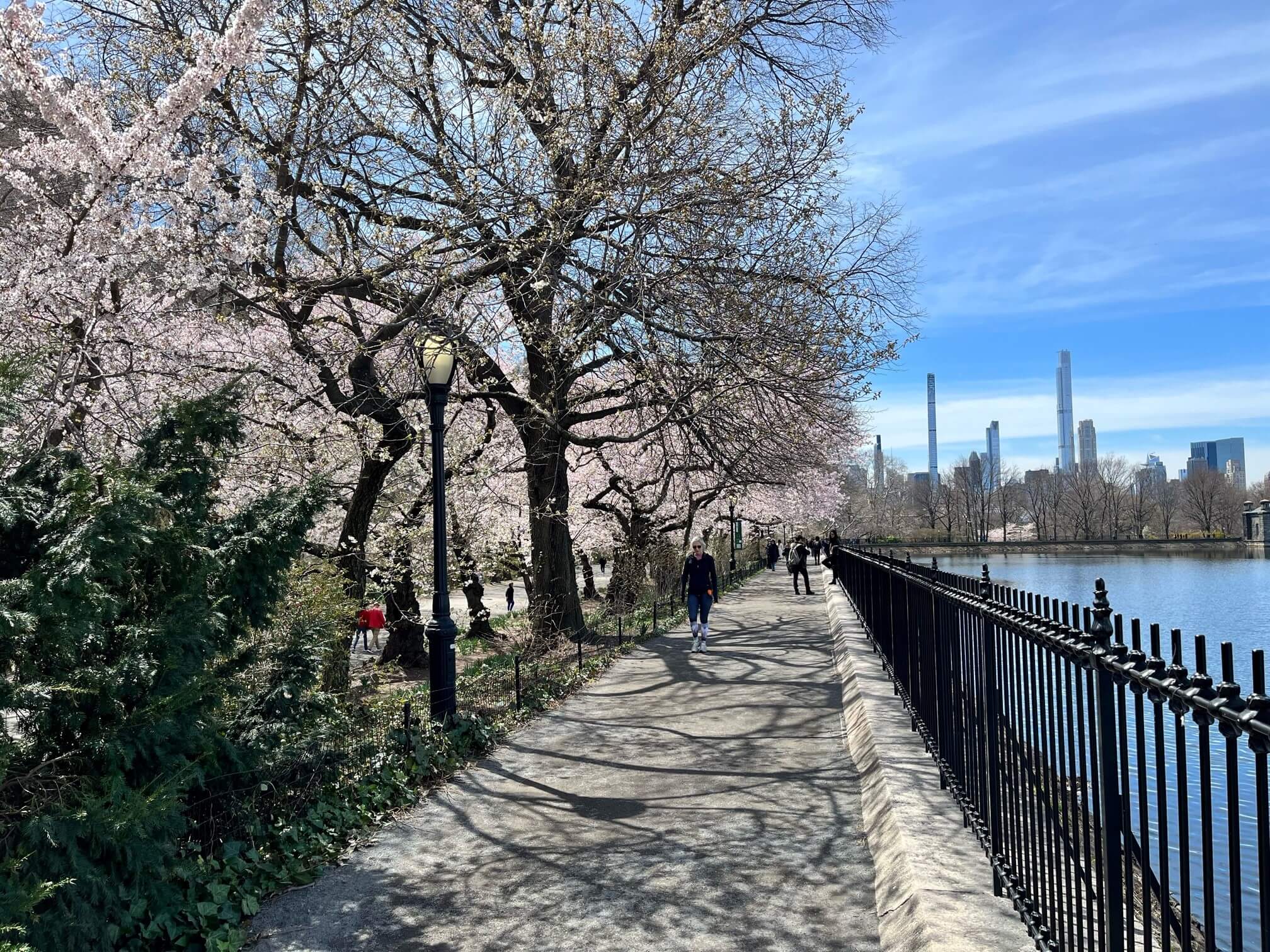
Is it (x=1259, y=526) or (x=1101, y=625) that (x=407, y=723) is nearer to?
(x=1101, y=625)

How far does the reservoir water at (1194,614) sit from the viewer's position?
27.4ft

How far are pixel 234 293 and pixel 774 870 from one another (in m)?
8.24

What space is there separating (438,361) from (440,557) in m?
1.94

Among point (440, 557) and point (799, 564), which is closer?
point (440, 557)

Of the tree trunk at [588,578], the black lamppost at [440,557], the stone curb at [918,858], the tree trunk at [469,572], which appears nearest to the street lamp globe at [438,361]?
the black lamppost at [440,557]

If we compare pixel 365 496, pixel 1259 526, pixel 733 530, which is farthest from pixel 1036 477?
pixel 365 496

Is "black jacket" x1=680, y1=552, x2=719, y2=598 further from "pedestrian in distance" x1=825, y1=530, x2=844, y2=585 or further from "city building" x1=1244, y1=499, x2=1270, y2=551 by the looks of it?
"city building" x1=1244, y1=499, x2=1270, y2=551

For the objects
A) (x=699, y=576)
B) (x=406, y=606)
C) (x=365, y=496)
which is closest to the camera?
(x=365, y=496)

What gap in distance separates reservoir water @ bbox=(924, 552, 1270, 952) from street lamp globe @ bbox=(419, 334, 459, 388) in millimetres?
6365

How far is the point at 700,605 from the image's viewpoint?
16.3 m

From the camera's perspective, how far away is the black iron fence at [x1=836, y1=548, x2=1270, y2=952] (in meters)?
2.16

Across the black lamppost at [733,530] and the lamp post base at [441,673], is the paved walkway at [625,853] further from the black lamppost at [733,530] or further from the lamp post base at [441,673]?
the black lamppost at [733,530]

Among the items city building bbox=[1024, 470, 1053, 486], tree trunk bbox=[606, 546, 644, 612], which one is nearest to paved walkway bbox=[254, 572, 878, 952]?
tree trunk bbox=[606, 546, 644, 612]

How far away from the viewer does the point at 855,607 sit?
1933 centimetres
